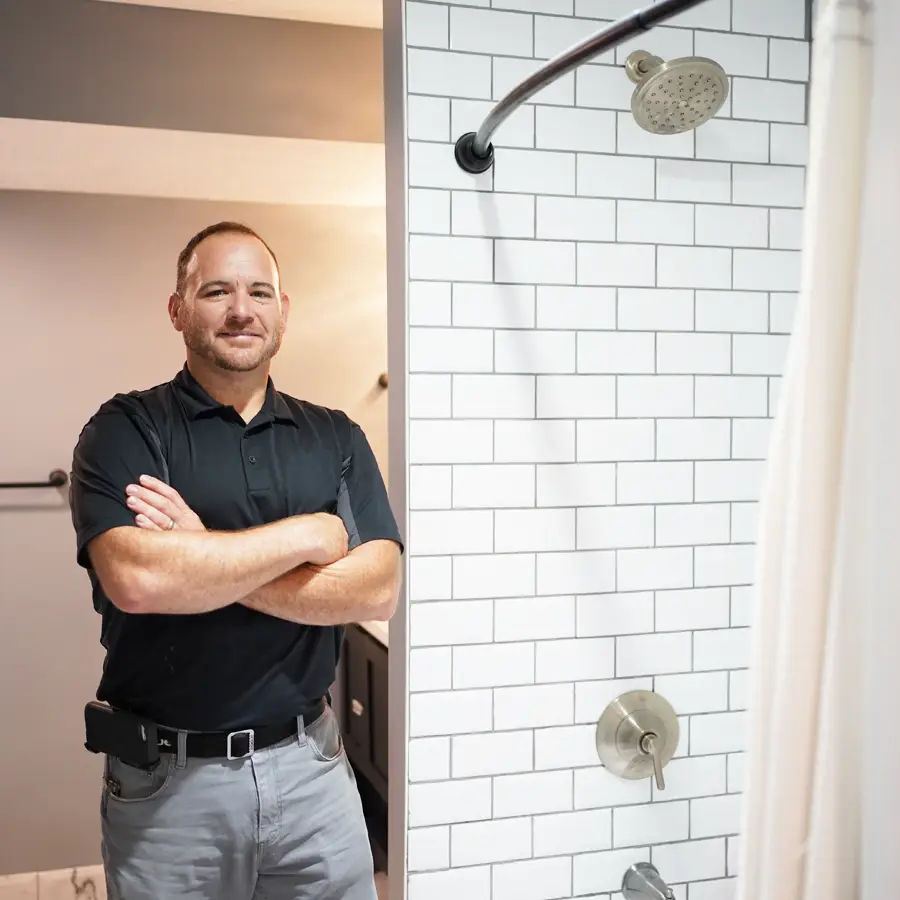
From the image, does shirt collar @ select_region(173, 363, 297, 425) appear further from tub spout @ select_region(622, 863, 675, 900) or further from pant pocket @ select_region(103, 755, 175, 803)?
tub spout @ select_region(622, 863, 675, 900)

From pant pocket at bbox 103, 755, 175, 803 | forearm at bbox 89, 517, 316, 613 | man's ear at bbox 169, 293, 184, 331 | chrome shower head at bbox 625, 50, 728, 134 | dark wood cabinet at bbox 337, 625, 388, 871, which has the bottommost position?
dark wood cabinet at bbox 337, 625, 388, 871

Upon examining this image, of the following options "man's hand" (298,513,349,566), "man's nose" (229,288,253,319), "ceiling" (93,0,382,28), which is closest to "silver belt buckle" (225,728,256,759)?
"man's hand" (298,513,349,566)

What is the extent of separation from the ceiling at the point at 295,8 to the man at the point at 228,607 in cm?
72

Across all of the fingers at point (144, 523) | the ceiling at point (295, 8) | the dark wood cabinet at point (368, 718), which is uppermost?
the ceiling at point (295, 8)

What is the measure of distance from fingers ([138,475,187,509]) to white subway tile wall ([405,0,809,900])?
401 mm

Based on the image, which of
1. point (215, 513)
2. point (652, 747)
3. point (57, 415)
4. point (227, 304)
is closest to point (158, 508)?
point (215, 513)

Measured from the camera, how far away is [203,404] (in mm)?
1514

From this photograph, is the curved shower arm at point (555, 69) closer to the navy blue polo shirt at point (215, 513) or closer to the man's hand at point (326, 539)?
the navy blue polo shirt at point (215, 513)

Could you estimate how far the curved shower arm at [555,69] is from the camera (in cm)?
102

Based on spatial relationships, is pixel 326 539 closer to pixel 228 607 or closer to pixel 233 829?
pixel 228 607

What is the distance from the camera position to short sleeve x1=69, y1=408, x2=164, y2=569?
1.36 meters

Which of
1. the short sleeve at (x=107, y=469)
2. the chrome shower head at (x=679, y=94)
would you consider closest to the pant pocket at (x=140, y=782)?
the short sleeve at (x=107, y=469)

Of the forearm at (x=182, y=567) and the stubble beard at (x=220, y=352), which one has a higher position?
the stubble beard at (x=220, y=352)

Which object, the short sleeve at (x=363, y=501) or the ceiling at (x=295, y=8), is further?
the ceiling at (x=295, y=8)
